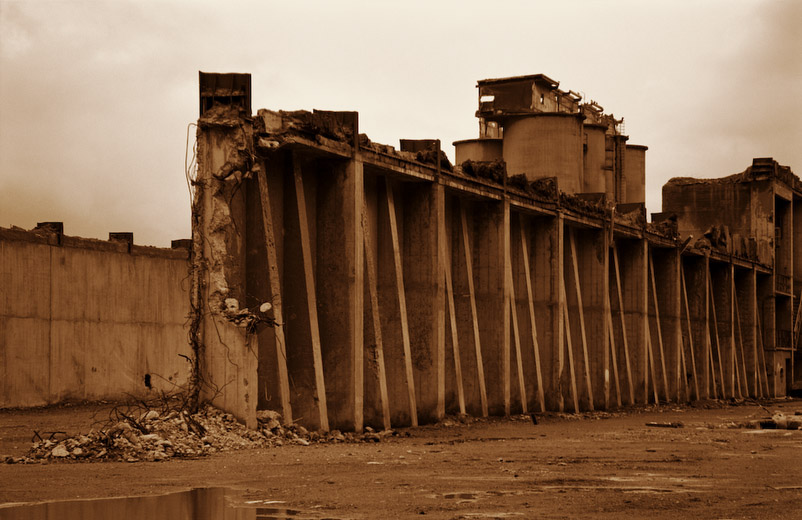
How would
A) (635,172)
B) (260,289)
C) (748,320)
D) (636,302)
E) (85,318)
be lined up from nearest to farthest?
(260,289) < (85,318) < (636,302) < (748,320) < (635,172)

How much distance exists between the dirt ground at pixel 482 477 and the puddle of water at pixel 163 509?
263mm

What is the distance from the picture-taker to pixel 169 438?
12125mm

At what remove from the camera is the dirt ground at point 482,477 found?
798 centimetres

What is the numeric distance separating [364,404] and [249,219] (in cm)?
390

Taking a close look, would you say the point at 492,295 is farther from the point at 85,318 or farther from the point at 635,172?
the point at 635,172

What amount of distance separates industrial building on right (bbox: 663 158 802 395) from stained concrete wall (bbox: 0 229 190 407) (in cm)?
2083

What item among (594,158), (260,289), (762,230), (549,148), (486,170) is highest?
(594,158)

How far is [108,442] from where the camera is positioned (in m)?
11.7

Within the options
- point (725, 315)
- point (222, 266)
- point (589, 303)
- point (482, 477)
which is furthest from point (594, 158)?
point (482, 477)

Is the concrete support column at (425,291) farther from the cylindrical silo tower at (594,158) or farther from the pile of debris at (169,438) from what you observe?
the cylindrical silo tower at (594,158)

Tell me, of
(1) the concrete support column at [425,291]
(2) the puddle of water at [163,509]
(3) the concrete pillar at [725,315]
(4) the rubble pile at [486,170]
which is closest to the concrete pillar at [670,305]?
(3) the concrete pillar at [725,315]

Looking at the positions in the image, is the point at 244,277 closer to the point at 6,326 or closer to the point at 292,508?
the point at 292,508

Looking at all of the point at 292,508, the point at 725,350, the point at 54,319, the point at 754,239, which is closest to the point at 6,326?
the point at 54,319

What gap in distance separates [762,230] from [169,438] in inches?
1340
